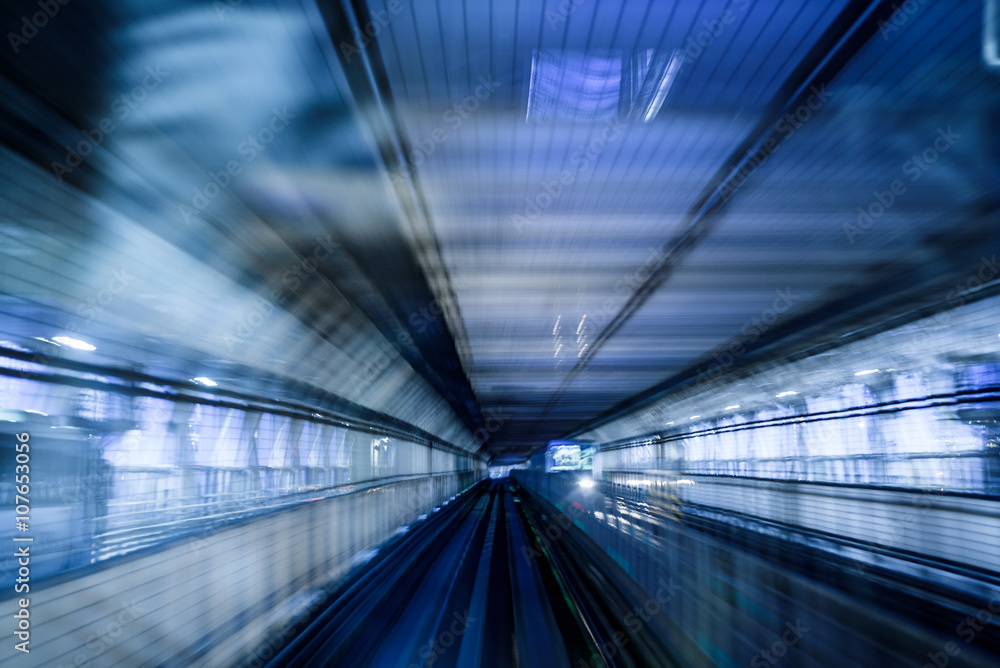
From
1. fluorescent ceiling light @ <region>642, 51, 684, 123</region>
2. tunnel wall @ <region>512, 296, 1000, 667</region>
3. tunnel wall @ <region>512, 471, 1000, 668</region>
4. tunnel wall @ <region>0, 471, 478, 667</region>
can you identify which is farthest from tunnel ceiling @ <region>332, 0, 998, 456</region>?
tunnel wall @ <region>0, 471, 478, 667</region>

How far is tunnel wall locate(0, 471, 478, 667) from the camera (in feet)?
12.7

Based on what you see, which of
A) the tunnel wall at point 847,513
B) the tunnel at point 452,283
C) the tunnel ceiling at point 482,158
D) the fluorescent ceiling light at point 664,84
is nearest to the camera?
the tunnel ceiling at point 482,158

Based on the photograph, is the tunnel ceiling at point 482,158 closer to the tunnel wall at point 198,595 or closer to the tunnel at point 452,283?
the tunnel at point 452,283

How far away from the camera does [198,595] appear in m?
5.50

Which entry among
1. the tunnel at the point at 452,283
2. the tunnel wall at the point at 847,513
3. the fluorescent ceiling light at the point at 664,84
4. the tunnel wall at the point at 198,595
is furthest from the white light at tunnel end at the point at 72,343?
the tunnel wall at the point at 847,513

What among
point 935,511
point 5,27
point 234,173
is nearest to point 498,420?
point 935,511

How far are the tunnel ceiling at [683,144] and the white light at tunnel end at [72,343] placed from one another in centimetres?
254

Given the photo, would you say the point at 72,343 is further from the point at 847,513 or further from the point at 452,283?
the point at 847,513

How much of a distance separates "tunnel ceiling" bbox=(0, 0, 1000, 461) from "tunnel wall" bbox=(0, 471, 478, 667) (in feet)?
5.46

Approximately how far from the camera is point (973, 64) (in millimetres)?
3658

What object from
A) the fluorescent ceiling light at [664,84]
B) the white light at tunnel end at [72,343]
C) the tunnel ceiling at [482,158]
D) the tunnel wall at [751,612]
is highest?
the fluorescent ceiling light at [664,84]

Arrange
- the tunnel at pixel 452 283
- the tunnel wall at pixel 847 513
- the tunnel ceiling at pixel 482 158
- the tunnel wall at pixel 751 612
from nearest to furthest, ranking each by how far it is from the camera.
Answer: the tunnel ceiling at pixel 482 158 → the tunnel at pixel 452 283 → the tunnel wall at pixel 751 612 → the tunnel wall at pixel 847 513

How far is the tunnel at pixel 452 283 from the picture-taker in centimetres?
337

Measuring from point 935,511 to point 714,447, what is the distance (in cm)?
1136
